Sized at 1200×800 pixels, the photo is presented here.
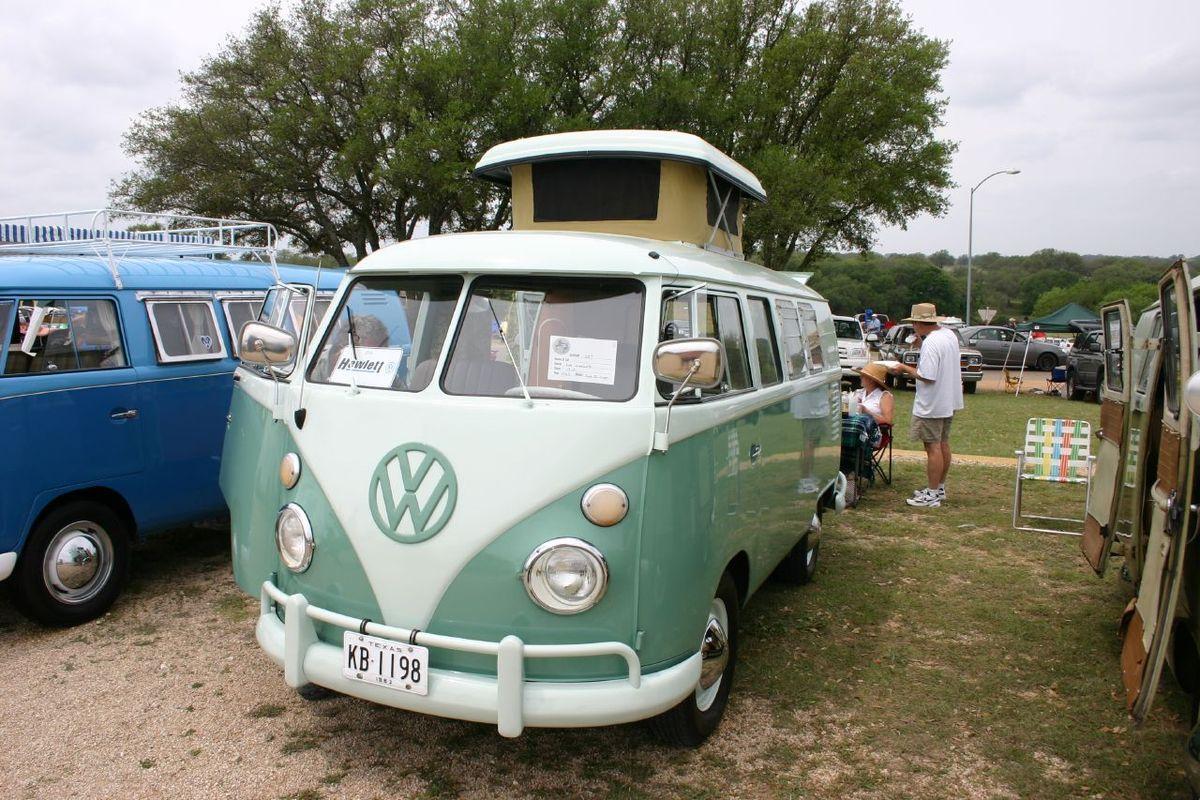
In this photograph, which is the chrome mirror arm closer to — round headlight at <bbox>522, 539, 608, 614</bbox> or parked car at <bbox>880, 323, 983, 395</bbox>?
round headlight at <bbox>522, 539, 608, 614</bbox>

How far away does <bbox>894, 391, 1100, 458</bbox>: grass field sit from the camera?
12716 mm

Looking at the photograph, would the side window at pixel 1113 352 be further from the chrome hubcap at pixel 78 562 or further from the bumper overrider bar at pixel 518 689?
the chrome hubcap at pixel 78 562

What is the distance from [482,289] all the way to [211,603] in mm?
3409

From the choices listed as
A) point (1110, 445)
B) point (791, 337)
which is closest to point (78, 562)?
point (791, 337)

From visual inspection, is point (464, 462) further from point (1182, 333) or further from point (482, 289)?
point (1182, 333)

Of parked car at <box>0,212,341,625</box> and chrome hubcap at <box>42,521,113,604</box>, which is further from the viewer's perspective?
chrome hubcap at <box>42,521,113,604</box>

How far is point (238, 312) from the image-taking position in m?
6.51

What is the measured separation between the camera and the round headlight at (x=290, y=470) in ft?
11.8

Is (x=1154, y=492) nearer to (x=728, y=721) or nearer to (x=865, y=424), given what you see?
(x=728, y=721)

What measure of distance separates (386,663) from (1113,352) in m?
5.20

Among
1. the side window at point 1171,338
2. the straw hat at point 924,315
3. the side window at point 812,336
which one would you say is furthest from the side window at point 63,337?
the straw hat at point 924,315

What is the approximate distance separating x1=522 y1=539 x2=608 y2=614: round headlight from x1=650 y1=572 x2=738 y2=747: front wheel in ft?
2.27

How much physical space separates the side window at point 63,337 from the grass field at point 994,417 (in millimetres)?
8638

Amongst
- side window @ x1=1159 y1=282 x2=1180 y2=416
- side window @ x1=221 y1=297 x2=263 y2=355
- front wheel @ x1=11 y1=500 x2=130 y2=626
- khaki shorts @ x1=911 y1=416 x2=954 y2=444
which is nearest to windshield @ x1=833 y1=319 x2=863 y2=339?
khaki shorts @ x1=911 y1=416 x2=954 y2=444
